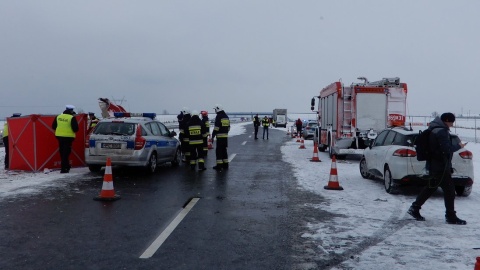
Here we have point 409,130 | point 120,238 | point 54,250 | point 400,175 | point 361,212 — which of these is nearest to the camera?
point 54,250

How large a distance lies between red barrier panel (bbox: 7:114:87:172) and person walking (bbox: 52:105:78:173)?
603 millimetres

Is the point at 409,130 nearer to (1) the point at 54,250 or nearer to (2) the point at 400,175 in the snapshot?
(2) the point at 400,175

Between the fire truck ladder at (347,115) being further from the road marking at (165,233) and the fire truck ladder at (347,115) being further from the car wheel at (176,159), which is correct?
the road marking at (165,233)

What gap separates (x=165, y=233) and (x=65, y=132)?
7.57m

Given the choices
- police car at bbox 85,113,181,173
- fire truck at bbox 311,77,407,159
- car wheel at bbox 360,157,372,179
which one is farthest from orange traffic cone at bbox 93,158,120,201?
fire truck at bbox 311,77,407,159

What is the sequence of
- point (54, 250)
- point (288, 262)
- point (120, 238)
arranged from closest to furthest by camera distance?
point (288, 262) → point (54, 250) → point (120, 238)

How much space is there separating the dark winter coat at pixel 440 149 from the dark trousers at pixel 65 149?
970 centimetres

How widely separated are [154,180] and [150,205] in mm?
3377

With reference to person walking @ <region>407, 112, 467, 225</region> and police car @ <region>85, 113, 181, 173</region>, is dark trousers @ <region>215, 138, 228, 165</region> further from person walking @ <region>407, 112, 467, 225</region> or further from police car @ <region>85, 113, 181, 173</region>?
person walking @ <region>407, 112, 467, 225</region>

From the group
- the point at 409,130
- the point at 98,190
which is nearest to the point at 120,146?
the point at 98,190

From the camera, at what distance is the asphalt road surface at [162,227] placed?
5.21 metres

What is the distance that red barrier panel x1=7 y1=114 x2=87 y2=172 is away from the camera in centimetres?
1316

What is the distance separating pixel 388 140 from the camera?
35.8ft

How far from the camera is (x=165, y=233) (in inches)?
251
